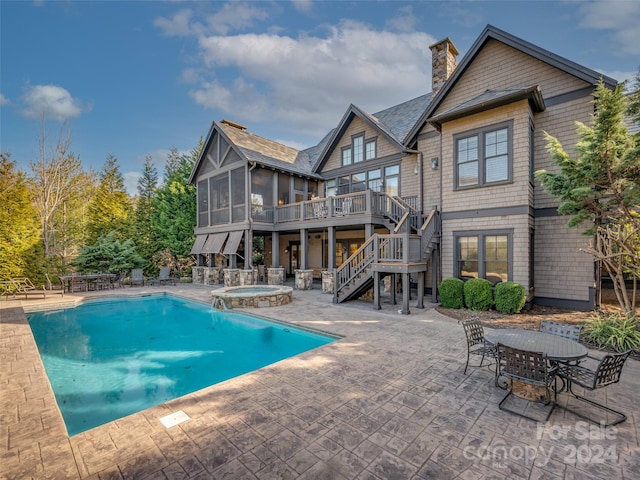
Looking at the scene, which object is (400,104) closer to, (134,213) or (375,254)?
(375,254)

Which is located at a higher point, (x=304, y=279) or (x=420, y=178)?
(x=420, y=178)

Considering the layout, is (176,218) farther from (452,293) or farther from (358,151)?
(452,293)

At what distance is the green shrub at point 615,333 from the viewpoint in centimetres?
612

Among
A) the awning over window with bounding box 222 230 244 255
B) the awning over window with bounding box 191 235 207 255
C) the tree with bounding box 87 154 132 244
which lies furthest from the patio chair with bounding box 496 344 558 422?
the tree with bounding box 87 154 132 244

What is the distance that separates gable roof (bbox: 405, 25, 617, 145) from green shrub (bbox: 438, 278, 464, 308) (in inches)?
272

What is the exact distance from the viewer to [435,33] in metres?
13.7

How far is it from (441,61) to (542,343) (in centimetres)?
1415

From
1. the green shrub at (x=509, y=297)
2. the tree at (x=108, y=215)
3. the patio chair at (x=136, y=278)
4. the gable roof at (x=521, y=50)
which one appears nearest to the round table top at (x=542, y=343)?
the green shrub at (x=509, y=297)

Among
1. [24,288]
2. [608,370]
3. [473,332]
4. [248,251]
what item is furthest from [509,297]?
[24,288]

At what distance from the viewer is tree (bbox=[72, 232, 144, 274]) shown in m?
17.7

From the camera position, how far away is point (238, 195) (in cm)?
1686

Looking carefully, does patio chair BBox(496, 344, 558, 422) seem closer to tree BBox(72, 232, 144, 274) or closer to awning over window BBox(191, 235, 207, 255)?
awning over window BBox(191, 235, 207, 255)

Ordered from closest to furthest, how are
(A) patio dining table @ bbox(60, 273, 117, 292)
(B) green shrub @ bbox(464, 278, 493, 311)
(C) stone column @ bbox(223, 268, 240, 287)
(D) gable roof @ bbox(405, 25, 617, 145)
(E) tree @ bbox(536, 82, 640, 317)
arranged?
1. (E) tree @ bbox(536, 82, 640, 317)
2. (D) gable roof @ bbox(405, 25, 617, 145)
3. (B) green shrub @ bbox(464, 278, 493, 311)
4. (A) patio dining table @ bbox(60, 273, 117, 292)
5. (C) stone column @ bbox(223, 268, 240, 287)

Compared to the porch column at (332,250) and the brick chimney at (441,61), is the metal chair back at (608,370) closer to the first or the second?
the porch column at (332,250)
